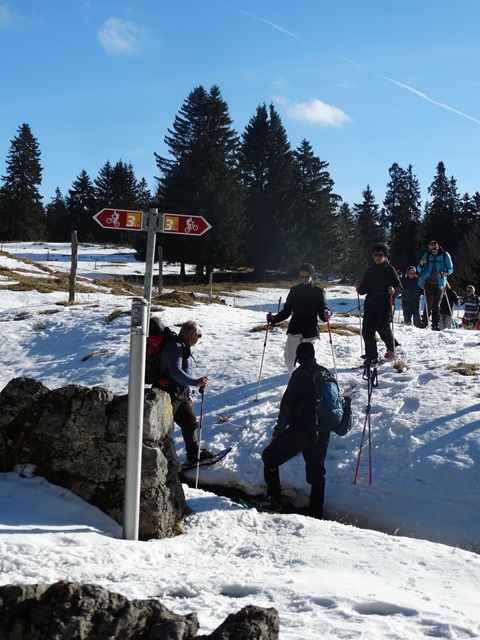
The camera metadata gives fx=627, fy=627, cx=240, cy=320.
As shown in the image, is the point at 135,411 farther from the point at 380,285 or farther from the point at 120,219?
the point at 380,285

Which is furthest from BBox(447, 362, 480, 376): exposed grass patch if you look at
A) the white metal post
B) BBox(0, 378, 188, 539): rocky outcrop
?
the white metal post

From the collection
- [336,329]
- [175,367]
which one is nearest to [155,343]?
[175,367]

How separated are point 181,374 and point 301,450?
5.28 ft

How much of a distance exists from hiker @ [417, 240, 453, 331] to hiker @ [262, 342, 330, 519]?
32.9ft

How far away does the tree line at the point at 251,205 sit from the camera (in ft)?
137

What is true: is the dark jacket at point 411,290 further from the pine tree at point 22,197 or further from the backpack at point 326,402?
the pine tree at point 22,197

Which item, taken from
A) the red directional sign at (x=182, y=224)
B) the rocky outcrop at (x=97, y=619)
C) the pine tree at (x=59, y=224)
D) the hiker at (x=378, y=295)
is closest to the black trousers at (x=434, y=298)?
the hiker at (x=378, y=295)

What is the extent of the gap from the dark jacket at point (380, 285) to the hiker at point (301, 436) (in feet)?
14.2

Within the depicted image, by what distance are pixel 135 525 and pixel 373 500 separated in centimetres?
391

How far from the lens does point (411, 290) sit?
18109 millimetres

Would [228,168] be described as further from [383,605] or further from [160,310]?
[383,605]

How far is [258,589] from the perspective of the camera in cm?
419

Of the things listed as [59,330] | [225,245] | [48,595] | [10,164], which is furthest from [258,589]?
[10,164]

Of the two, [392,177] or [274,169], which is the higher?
[392,177]
